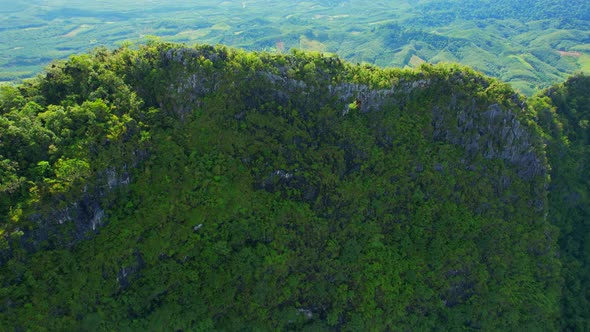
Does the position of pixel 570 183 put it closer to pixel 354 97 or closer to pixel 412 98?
pixel 412 98

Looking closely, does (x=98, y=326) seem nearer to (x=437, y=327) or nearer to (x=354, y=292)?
(x=354, y=292)

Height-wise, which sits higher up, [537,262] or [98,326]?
[98,326]

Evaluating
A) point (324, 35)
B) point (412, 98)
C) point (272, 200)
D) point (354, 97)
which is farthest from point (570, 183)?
point (324, 35)

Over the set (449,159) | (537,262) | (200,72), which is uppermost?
(200,72)

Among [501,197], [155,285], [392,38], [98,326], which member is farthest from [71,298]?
[392,38]

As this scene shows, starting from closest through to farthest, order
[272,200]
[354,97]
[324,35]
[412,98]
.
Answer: [272,200] < [354,97] < [412,98] < [324,35]

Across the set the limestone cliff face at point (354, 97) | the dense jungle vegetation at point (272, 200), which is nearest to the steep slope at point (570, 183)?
the dense jungle vegetation at point (272, 200)
